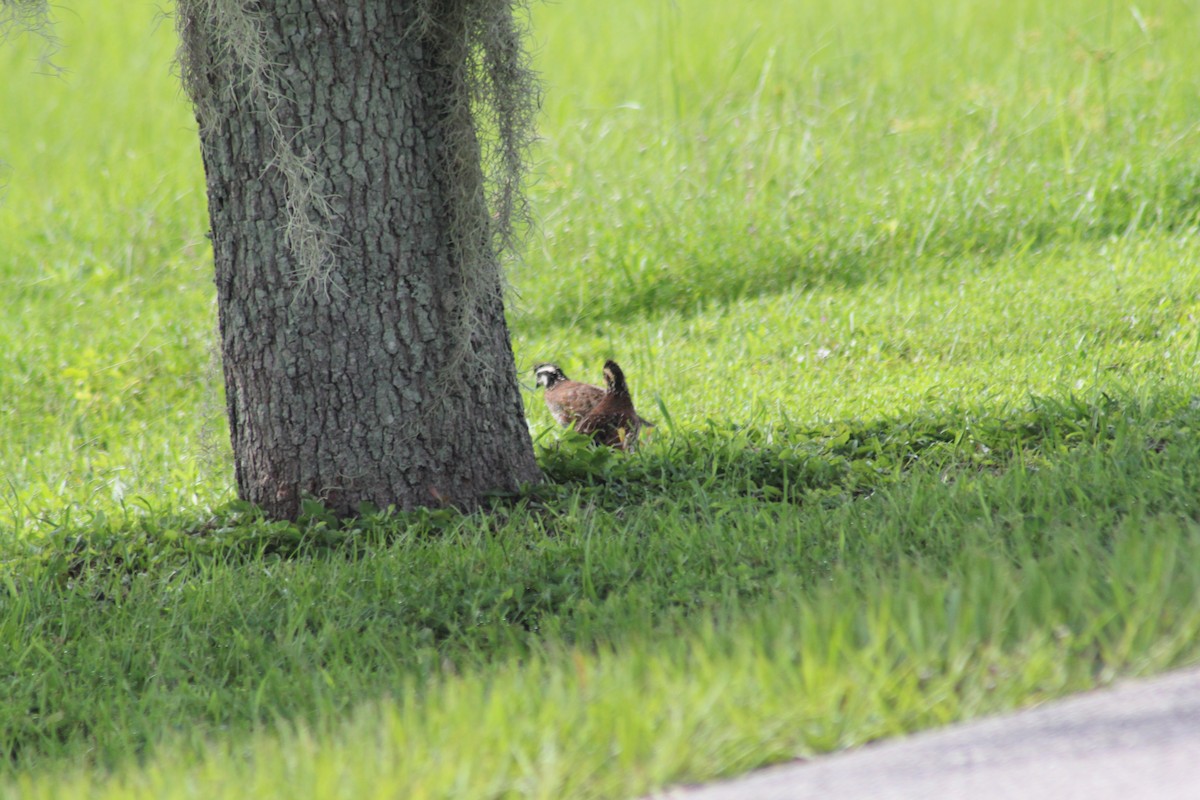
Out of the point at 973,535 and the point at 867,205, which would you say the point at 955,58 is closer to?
the point at 867,205

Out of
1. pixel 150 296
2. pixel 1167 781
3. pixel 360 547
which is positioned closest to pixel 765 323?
pixel 360 547

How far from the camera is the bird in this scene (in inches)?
253

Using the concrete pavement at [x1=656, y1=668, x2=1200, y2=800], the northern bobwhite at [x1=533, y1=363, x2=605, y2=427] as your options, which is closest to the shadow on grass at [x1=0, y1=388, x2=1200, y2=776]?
the northern bobwhite at [x1=533, y1=363, x2=605, y2=427]

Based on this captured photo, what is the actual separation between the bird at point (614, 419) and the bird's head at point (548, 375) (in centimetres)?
85

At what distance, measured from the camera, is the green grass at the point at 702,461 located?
313cm

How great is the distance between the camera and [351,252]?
5.18 meters

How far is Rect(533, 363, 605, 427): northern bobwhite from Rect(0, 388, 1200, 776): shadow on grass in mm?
910

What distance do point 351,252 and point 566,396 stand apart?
2.04 meters

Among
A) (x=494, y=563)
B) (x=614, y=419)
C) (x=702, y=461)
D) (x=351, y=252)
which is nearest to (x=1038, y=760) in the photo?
(x=494, y=563)

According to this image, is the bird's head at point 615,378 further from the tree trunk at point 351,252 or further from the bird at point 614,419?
the tree trunk at point 351,252

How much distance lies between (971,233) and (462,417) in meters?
4.90

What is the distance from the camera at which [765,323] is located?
802 centimetres

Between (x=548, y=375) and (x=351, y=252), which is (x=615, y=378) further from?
(x=351, y=252)

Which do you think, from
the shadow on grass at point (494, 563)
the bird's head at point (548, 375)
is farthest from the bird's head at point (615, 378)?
the bird's head at point (548, 375)
